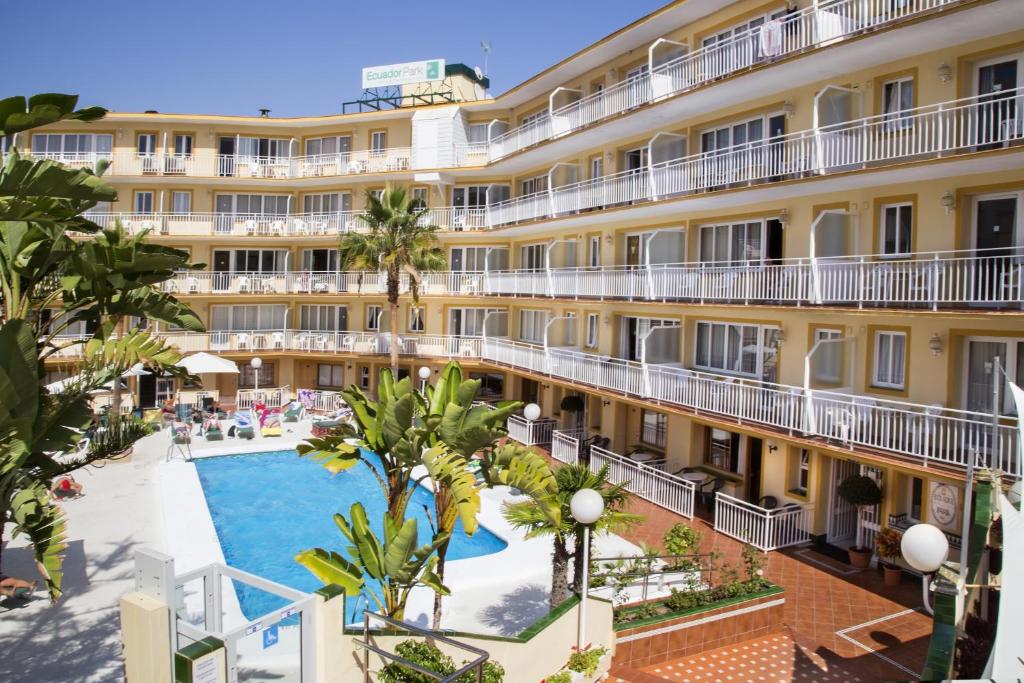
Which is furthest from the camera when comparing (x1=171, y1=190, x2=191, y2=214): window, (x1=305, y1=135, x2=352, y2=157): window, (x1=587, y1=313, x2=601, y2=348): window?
(x1=305, y1=135, x2=352, y2=157): window

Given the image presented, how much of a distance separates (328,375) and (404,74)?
1606 centimetres

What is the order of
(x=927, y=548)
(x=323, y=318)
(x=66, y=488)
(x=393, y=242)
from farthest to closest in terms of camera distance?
(x=323, y=318)
(x=393, y=242)
(x=66, y=488)
(x=927, y=548)

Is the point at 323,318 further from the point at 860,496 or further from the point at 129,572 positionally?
the point at 860,496

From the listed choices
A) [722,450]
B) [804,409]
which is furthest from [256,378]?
[804,409]

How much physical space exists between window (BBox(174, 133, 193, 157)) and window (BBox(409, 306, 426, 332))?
45.9 ft

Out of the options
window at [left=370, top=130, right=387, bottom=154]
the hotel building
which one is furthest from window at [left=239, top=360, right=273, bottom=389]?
window at [left=370, top=130, right=387, bottom=154]

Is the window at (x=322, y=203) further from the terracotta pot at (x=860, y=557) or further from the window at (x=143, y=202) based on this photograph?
the terracotta pot at (x=860, y=557)

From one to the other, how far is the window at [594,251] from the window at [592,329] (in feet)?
6.33

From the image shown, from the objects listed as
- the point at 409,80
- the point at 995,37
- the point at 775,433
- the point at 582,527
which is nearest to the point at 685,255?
the point at 775,433

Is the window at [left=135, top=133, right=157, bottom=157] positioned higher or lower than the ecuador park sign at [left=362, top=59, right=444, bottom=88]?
lower

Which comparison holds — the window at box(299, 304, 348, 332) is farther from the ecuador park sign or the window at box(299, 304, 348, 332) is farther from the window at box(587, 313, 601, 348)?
the window at box(587, 313, 601, 348)

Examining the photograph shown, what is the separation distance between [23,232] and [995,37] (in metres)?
16.9

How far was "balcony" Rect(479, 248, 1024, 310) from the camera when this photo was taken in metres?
14.2

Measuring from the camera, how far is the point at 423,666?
9.49 metres
